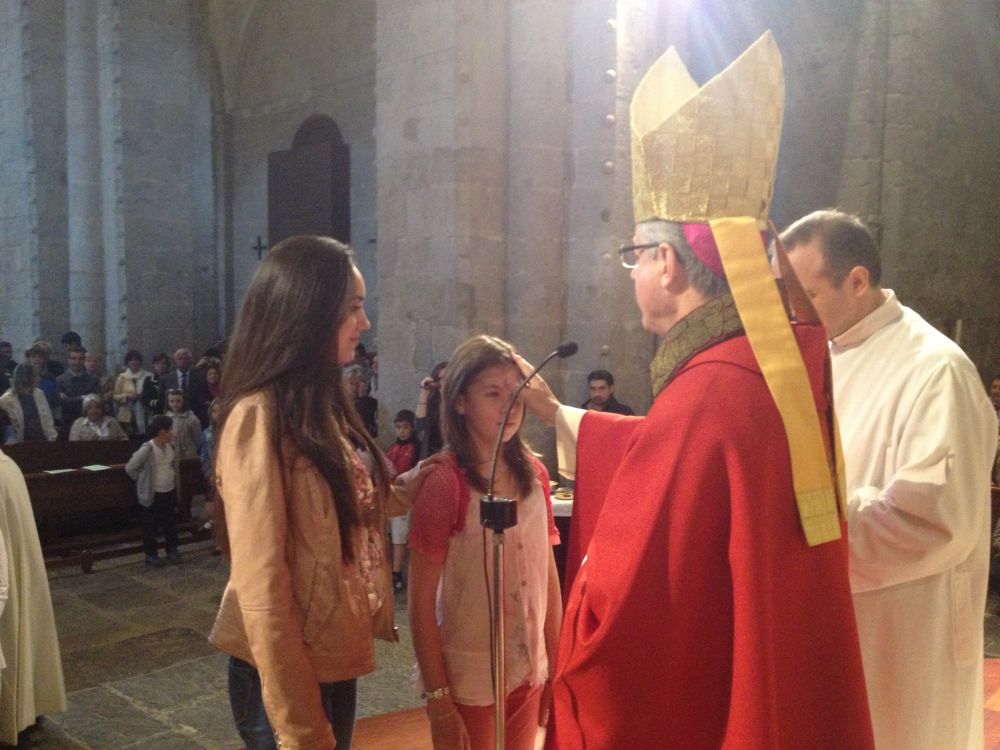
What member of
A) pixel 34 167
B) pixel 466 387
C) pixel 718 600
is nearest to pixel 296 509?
pixel 466 387

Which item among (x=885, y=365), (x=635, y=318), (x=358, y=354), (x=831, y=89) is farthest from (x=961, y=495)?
(x=358, y=354)

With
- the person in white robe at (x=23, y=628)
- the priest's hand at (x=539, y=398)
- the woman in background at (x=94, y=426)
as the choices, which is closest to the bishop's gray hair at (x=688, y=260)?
the priest's hand at (x=539, y=398)

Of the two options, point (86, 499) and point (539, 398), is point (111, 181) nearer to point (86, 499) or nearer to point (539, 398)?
point (86, 499)

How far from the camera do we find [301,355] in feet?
5.56

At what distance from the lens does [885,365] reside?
223 cm

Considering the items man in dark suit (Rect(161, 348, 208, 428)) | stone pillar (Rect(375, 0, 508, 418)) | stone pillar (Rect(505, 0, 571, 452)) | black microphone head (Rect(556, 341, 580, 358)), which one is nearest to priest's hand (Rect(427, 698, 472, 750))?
black microphone head (Rect(556, 341, 580, 358))

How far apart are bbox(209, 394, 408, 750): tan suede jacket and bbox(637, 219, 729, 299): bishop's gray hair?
0.76m

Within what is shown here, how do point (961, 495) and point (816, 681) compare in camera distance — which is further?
point (961, 495)

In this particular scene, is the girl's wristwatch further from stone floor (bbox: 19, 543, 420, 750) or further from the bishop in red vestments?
stone floor (bbox: 19, 543, 420, 750)

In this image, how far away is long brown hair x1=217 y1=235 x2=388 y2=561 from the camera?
1658 millimetres

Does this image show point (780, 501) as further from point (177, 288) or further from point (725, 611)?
point (177, 288)

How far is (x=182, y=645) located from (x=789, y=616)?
160 inches

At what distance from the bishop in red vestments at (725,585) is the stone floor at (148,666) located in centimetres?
270

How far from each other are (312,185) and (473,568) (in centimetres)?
1133
